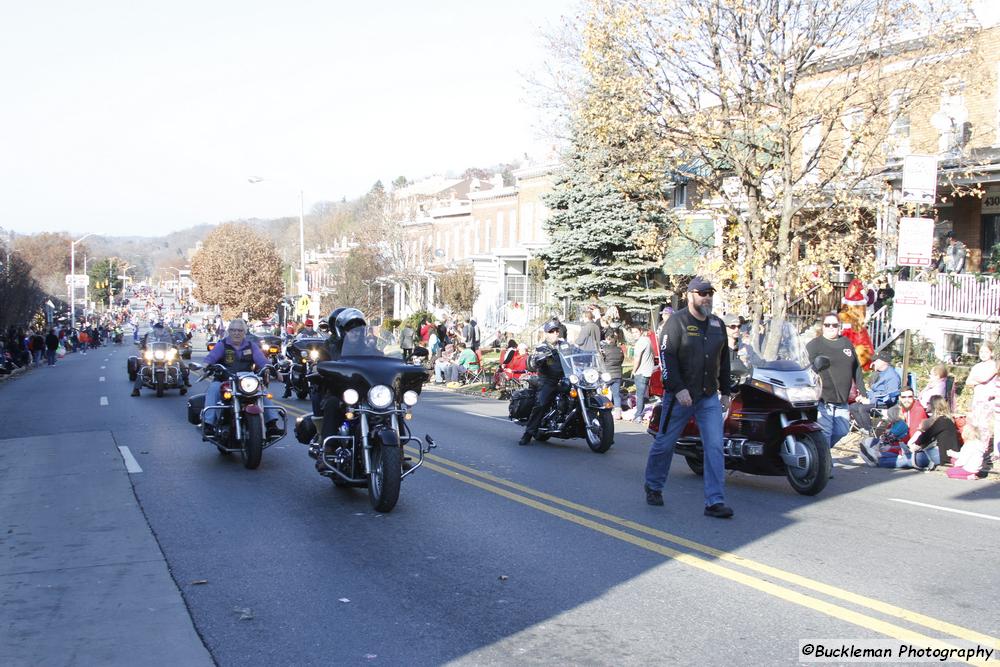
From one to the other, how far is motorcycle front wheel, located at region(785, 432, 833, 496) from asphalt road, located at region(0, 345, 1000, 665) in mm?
155

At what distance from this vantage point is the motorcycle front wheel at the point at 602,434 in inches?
526

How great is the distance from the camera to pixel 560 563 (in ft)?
23.5

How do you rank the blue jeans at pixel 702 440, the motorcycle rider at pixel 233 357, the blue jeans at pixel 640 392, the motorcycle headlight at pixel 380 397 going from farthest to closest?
the blue jeans at pixel 640 392
the motorcycle rider at pixel 233 357
the motorcycle headlight at pixel 380 397
the blue jeans at pixel 702 440

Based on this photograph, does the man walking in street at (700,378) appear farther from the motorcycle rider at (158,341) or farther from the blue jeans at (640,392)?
the motorcycle rider at (158,341)

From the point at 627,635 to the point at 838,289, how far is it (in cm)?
2210

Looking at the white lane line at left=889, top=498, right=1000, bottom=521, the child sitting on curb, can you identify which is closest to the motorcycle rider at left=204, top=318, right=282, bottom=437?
the white lane line at left=889, top=498, right=1000, bottom=521

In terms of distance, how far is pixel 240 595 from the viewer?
651 cm

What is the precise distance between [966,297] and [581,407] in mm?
12029

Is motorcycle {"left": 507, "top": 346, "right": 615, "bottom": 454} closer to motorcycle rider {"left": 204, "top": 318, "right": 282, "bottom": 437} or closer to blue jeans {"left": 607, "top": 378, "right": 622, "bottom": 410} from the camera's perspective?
motorcycle rider {"left": 204, "top": 318, "right": 282, "bottom": 437}

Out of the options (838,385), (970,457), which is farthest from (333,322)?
(970,457)

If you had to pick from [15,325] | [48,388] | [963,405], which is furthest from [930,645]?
[15,325]

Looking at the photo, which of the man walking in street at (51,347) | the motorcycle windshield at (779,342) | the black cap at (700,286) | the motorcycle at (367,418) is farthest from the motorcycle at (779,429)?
the man walking in street at (51,347)

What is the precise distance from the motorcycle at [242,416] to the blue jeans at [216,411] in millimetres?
44

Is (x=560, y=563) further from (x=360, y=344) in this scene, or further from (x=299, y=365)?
(x=299, y=365)
